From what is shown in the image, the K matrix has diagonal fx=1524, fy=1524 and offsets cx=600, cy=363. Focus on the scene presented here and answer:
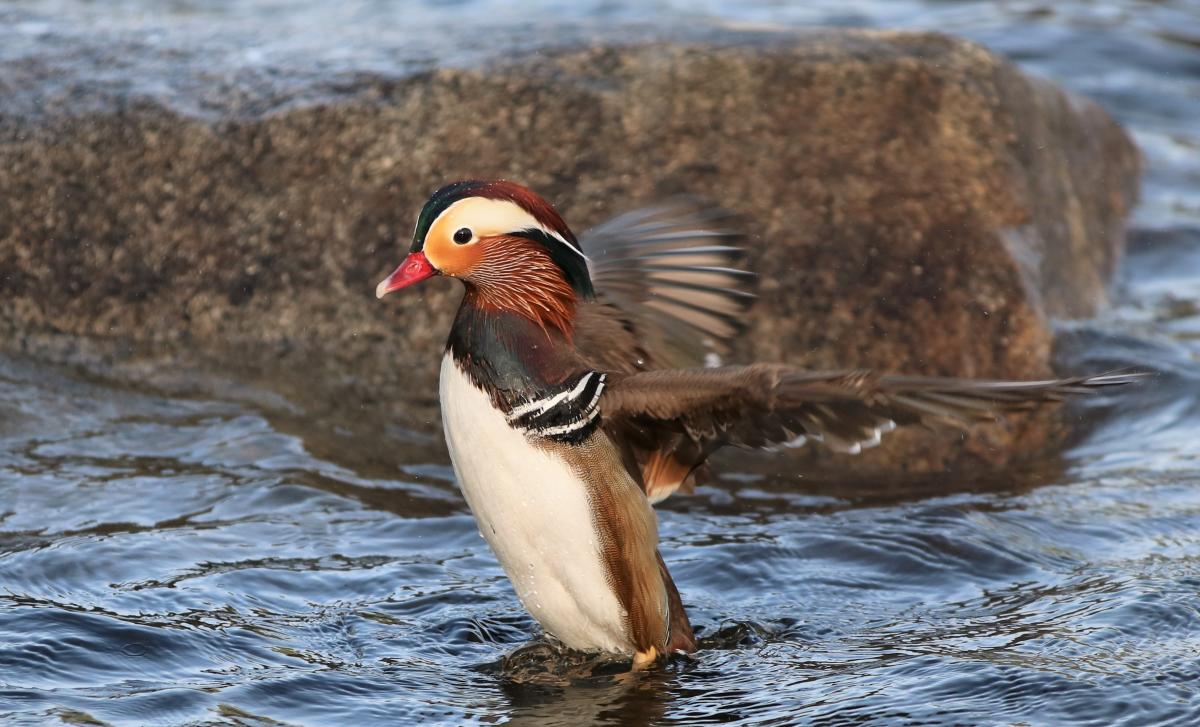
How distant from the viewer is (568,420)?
14.6 ft

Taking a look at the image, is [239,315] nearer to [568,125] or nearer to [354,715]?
[568,125]

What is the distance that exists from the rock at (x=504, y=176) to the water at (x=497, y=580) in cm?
38

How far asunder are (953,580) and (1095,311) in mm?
3018

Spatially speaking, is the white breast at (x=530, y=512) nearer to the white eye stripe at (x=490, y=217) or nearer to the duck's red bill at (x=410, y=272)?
the duck's red bill at (x=410, y=272)

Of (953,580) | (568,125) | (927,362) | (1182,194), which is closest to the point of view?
(953,580)

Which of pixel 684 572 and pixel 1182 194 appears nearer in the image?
pixel 684 572

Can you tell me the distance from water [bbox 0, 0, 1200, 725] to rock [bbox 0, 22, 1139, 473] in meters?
0.38

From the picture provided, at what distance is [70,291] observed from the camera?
7.25 meters

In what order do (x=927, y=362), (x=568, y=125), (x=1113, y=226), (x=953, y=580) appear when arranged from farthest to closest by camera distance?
(x=1113, y=226), (x=568, y=125), (x=927, y=362), (x=953, y=580)

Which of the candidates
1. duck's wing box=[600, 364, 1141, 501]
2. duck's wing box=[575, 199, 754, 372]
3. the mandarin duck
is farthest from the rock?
duck's wing box=[600, 364, 1141, 501]

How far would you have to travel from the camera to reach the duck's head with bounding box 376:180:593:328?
450 centimetres

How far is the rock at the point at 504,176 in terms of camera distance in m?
7.05

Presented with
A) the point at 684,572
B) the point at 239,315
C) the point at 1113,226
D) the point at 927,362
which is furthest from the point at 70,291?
the point at 1113,226

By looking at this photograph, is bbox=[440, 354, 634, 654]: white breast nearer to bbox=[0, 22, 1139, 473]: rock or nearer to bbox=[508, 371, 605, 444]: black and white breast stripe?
bbox=[508, 371, 605, 444]: black and white breast stripe
